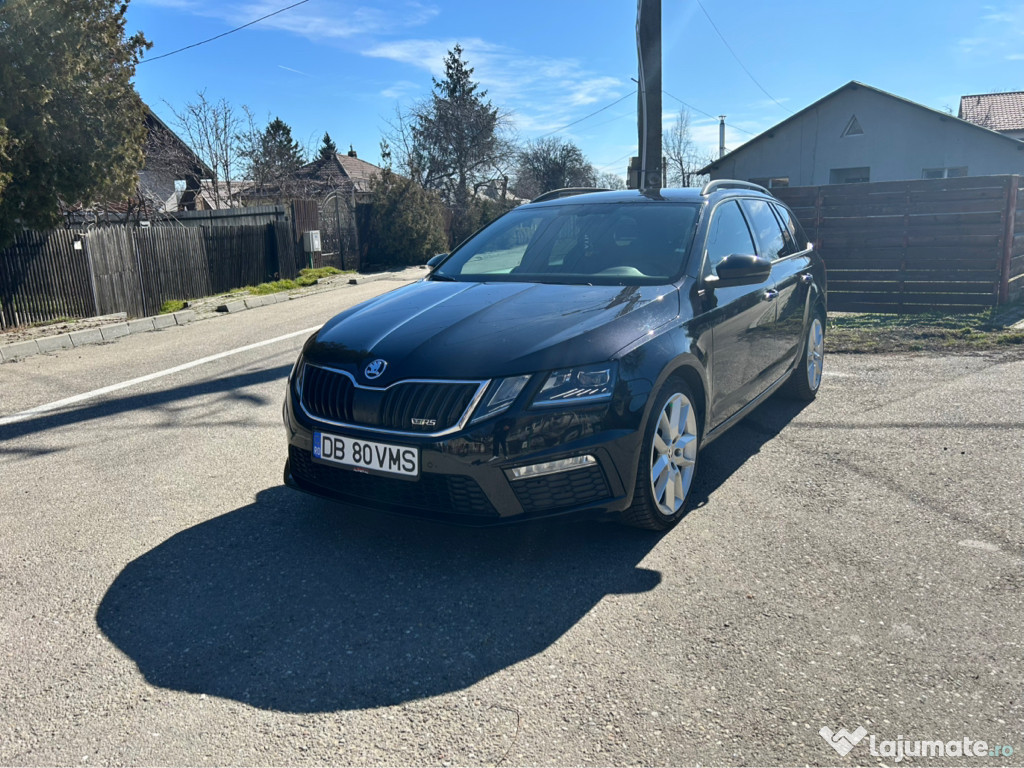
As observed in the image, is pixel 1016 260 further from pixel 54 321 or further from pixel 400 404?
pixel 54 321

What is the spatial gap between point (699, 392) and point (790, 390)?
2484mm

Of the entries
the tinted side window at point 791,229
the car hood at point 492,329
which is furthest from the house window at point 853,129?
the car hood at point 492,329

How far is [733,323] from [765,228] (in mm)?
1447

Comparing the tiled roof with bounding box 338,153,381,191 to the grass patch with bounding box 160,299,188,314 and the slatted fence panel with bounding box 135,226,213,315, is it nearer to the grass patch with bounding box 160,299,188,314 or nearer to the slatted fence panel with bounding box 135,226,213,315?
the slatted fence panel with bounding box 135,226,213,315

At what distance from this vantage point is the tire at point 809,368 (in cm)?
595

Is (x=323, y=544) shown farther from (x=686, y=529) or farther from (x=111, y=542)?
(x=686, y=529)

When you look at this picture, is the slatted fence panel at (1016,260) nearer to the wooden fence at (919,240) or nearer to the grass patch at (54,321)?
the wooden fence at (919,240)

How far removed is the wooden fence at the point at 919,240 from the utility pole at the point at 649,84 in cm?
190

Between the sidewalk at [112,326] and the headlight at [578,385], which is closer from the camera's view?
the headlight at [578,385]

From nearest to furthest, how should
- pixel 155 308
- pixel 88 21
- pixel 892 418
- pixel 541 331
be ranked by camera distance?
pixel 541 331, pixel 892 418, pixel 88 21, pixel 155 308

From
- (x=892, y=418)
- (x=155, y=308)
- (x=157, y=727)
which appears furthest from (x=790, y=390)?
(x=155, y=308)

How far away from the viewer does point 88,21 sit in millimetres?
10602

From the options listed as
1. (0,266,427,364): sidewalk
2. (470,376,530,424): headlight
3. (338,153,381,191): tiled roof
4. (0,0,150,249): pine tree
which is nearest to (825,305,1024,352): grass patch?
(0,266,427,364): sidewalk

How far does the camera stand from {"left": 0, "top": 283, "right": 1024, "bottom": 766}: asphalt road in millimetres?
2320
